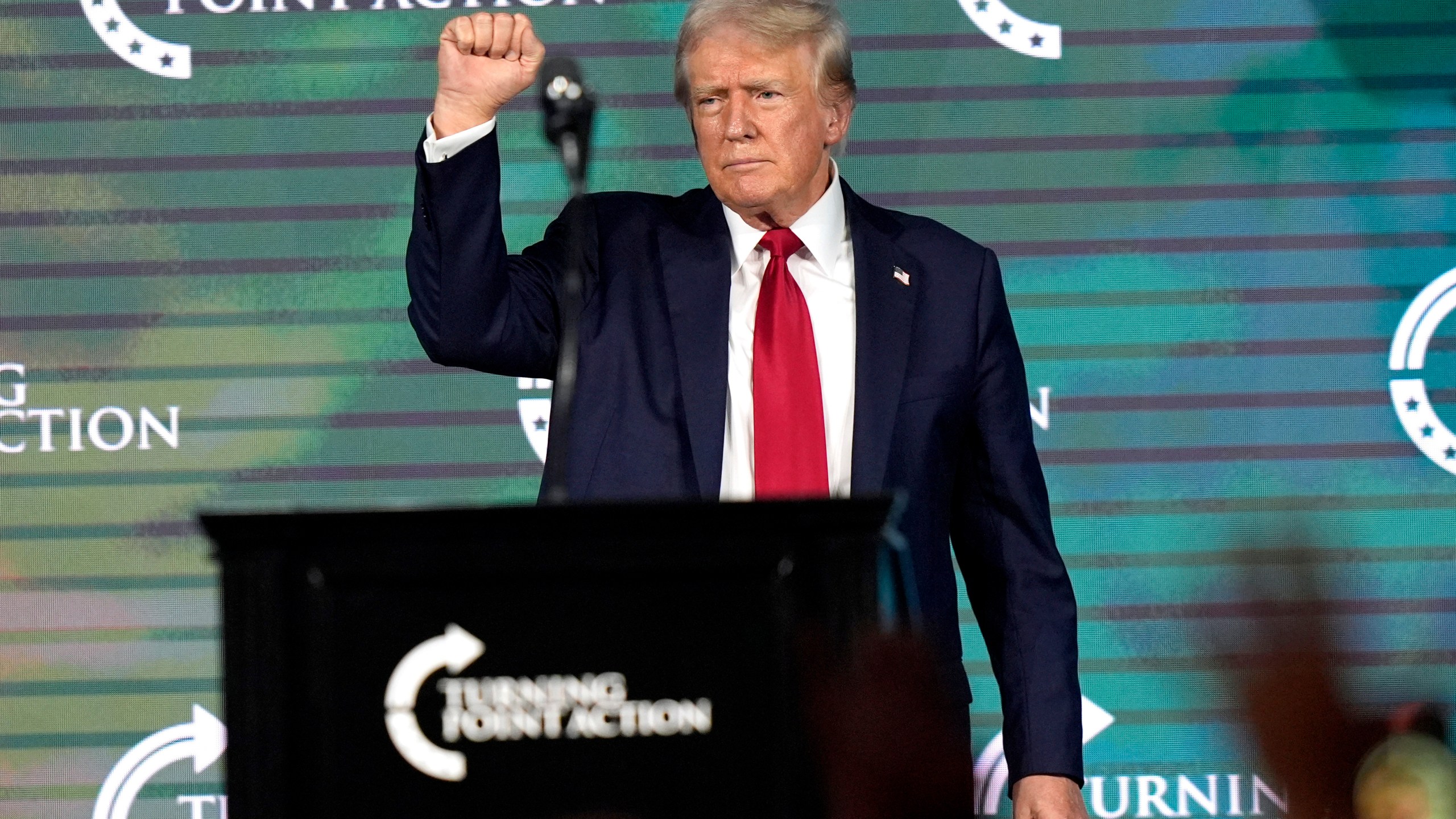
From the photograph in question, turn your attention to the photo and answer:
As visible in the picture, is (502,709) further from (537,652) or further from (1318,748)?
(1318,748)

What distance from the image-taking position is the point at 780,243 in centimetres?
240

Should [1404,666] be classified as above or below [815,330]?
below

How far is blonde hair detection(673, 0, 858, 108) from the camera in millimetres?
2404

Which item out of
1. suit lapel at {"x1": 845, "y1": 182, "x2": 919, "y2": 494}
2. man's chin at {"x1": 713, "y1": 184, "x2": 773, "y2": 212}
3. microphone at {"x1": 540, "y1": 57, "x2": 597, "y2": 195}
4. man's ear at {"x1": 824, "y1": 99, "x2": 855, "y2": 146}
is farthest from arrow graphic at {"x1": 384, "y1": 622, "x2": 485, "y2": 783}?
man's ear at {"x1": 824, "y1": 99, "x2": 855, "y2": 146}

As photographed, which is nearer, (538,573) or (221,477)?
(538,573)

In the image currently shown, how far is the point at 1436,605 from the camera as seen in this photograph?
3.63 m

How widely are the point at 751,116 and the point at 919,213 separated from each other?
1.33 meters

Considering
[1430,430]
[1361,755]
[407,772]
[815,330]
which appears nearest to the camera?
[407,772]

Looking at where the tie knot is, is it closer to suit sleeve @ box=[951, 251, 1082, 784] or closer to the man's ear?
the man's ear

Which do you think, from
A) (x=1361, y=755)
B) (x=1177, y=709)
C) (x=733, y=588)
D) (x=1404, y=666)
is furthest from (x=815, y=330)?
(x=1404, y=666)

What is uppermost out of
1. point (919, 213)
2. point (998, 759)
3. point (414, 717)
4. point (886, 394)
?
point (919, 213)

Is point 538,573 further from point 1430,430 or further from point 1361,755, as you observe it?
point 1430,430

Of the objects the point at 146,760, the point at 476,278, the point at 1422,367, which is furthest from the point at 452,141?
the point at 1422,367

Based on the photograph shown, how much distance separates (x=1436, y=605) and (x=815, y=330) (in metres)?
1.93
